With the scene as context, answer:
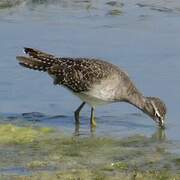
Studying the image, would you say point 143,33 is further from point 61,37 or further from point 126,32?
point 61,37

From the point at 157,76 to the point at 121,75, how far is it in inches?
44.3

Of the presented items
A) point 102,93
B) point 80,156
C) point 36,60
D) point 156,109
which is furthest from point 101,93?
point 80,156

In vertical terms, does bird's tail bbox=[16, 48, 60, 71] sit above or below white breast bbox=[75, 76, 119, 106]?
above

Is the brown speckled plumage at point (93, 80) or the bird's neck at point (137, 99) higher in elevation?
the brown speckled plumage at point (93, 80)

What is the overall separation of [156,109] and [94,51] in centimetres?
278

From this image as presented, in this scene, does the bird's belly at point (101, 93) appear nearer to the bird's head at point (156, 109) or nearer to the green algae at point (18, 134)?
the bird's head at point (156, 109)

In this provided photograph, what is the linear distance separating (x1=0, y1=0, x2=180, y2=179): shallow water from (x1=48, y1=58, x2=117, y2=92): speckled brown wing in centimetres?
41

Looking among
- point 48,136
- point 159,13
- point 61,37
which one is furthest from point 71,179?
point 159,13

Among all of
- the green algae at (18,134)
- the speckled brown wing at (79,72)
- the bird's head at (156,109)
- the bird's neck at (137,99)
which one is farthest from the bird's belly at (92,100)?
the green algae at (18,134)

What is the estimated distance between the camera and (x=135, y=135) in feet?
36.3

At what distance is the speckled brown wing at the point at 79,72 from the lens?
11875 millimetres

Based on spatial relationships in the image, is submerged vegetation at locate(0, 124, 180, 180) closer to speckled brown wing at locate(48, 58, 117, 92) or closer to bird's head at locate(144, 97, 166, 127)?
bird's head at locate(144, 97, 166, 127)

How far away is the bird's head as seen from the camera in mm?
11627

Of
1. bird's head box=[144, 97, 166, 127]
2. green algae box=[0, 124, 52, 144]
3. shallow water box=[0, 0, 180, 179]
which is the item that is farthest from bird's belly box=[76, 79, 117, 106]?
green algae box=[0, 124, 52, 144]
